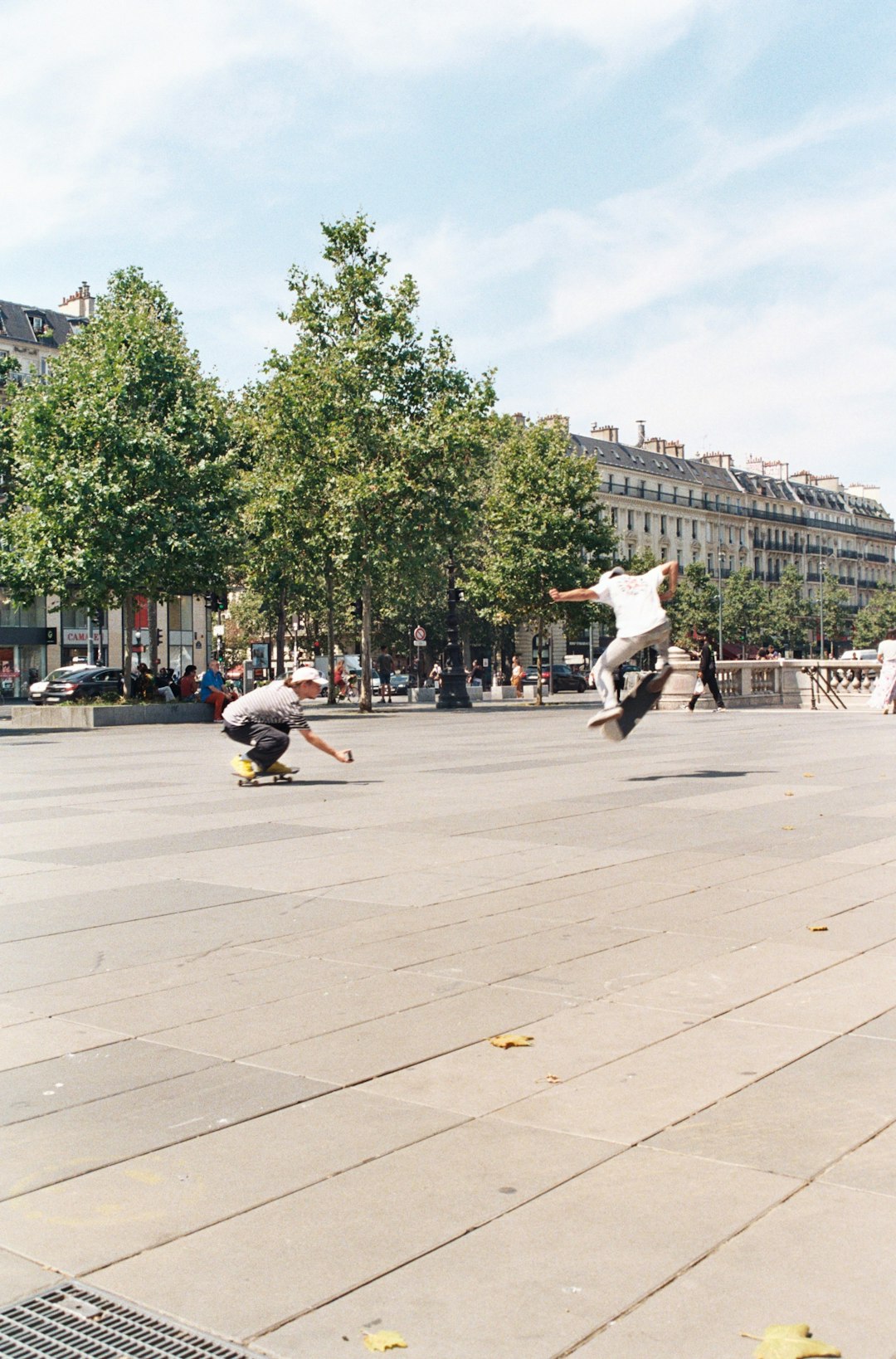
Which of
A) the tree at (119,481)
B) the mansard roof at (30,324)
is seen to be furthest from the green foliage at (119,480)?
the mansard roof at (30,324)

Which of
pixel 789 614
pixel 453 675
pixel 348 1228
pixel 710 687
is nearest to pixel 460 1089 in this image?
pixel 348 1228

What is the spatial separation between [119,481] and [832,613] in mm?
96136

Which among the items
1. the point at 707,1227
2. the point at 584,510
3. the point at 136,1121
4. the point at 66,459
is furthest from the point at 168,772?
the point at 584,510

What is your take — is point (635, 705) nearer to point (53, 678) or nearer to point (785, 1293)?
point (785, 1293)

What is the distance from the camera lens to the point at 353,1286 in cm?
281

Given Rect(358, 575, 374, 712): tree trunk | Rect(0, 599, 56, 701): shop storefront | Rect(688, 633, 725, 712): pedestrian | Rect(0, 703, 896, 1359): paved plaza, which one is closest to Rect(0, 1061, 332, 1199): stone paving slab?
Rect(0, 703, 896, 1359): paved plaza

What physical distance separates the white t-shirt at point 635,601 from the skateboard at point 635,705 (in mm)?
514

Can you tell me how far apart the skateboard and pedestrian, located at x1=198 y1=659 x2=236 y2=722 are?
16985mm

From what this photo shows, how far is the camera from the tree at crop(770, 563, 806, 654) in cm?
10938

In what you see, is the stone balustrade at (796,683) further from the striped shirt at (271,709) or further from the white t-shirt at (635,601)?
the striped shirt at (271,709)

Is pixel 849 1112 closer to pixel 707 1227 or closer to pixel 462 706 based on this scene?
pixel 707 1227

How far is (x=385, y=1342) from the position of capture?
8.49 ft

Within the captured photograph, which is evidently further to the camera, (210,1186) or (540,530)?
(540,530)

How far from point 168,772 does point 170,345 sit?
2691 centimetres
